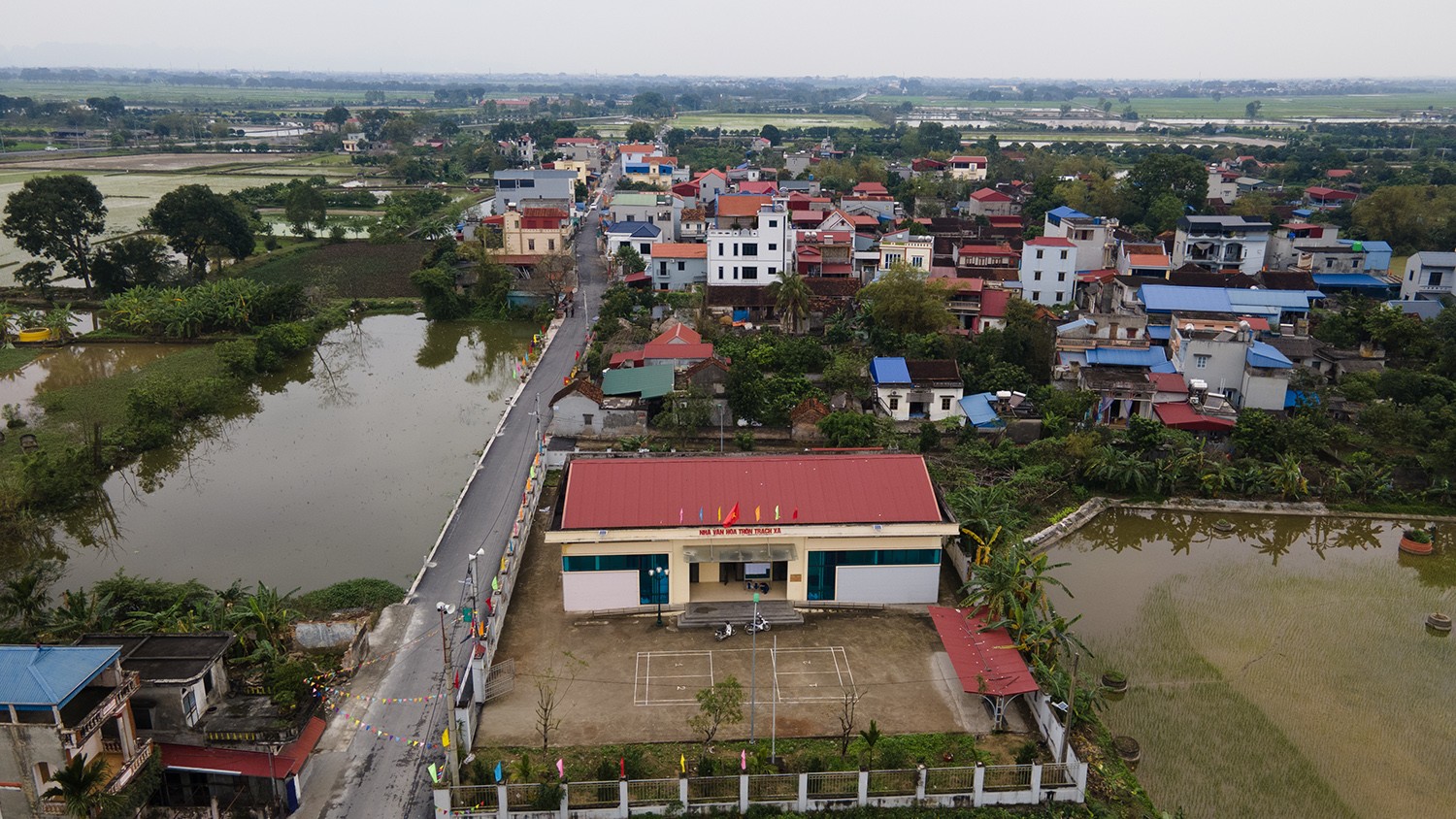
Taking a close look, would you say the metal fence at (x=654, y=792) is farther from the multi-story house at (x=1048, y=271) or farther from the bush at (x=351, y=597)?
the multi-story house at (x=1048, y=271)

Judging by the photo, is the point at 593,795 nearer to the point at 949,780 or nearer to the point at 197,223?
the point at 949,780

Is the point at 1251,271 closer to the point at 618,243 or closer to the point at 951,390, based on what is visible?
the point at 951,390

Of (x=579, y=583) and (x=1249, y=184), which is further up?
(x=1249, y=184)

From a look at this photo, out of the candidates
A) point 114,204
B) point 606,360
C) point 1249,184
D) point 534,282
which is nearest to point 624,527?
point 606,360

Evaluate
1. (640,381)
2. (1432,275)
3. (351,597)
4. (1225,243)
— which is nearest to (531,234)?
(640,381)

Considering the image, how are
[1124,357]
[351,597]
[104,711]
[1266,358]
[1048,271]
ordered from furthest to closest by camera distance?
[1048,271] → [1124,357] → [1266,358] → [351,597] → [104,711]

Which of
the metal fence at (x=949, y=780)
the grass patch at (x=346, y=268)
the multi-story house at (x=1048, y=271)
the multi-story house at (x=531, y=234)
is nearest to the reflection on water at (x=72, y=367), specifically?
the grass patch at (x=346, y=268)
